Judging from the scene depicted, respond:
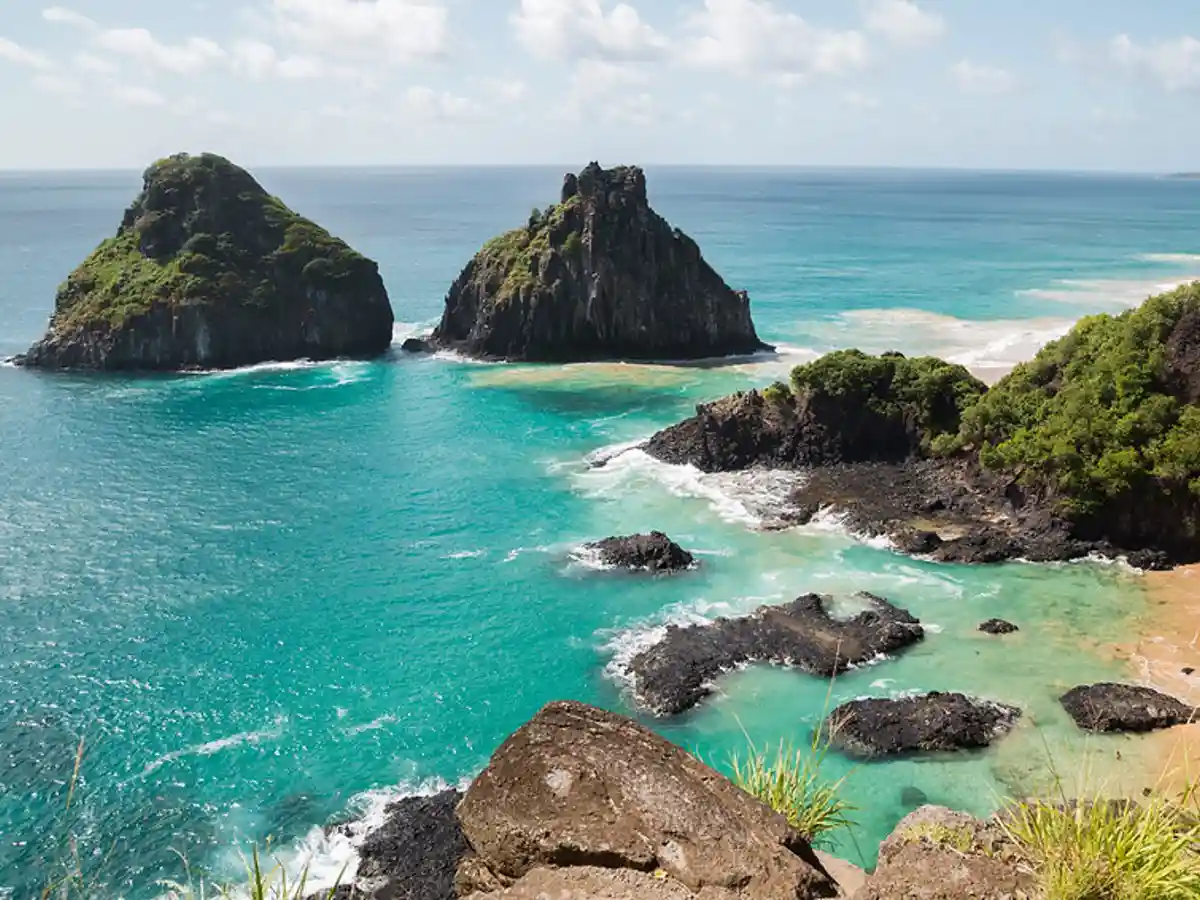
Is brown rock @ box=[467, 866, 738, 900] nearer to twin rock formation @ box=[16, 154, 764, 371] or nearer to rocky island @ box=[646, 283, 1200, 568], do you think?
rocky island @ box=[646, 283, 1200, 568]

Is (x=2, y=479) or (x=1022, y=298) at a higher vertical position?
(x=1022, y=298)

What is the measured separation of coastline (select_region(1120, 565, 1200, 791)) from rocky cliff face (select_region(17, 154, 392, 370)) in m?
93.0

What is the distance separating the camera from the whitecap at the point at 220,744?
38469 millimetres

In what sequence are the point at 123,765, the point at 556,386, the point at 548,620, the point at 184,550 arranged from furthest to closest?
the point at 556,386
the point at 184,550
the point at 548,620
the point at 123,765

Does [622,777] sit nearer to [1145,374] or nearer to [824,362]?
[1145,374]

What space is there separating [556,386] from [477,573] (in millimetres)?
48745

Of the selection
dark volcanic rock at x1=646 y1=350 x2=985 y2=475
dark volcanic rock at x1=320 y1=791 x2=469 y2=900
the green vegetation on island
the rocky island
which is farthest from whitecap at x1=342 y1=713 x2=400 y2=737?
the green vegetation on island

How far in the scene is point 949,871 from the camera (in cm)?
1255

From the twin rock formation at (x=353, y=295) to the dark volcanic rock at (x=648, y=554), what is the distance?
59.2m

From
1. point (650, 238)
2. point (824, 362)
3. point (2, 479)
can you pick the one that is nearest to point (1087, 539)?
point (824, 362)

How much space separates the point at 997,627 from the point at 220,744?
36.7 metres

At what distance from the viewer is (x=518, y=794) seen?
13266 mm

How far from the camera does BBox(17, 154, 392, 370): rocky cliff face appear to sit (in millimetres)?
A: 111250

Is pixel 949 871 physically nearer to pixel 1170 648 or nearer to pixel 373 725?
pixel 373 725
